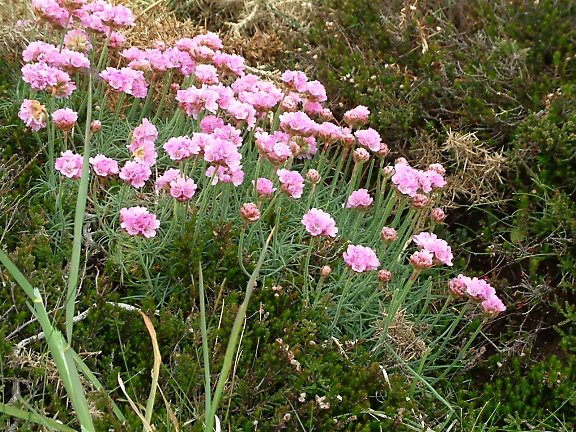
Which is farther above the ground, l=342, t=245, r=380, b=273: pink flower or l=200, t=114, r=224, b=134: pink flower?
l=200, t=114, r=224, b=134: pink flower

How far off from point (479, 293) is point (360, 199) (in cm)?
61

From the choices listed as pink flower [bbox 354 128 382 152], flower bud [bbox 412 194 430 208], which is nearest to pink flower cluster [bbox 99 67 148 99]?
pink flower [bbox 354 128 382 152]

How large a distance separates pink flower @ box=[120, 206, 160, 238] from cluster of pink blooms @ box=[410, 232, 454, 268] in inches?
35.4

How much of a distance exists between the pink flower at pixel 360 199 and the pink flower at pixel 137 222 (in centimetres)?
82

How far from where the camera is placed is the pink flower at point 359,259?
8.02 ft

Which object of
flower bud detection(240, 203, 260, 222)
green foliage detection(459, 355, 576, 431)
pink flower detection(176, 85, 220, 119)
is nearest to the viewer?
flower bud detection(240, 203, 260, 222)

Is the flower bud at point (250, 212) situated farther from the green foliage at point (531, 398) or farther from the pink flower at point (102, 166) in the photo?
the green foliage at point (531, 398)

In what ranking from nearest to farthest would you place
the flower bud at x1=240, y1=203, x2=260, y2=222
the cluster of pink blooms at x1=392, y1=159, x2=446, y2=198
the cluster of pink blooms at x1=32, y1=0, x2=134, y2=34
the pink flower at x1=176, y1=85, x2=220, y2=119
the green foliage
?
the flower bud at x1=240, y1=203, x2=260, y2=222
the green foliage
the cluster of pink blooms at x1=392, y1=159, x2=446, y2=198
the pink flower at x1=176, y1=85, x2=220, y2=119
the cluster of pink blooms at x1=32, y1=0, x2=134, y2=34

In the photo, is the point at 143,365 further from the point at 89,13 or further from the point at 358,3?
the point at 358,3

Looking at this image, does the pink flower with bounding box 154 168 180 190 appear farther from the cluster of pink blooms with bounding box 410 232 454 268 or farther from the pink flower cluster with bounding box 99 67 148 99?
the cluster of pink blooms with bounding box 410 232 454 268

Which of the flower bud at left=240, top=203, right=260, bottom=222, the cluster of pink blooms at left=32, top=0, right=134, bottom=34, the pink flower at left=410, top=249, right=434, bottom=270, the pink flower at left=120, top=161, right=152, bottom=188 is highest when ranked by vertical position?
the cluster of pink blooms at left=32, top=0, right=134, bottom=34

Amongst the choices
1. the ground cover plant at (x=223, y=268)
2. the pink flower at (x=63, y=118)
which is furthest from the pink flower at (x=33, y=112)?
the pink flower at (x=63, y=118)

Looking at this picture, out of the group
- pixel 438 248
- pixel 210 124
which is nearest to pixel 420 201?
pixel 438 248

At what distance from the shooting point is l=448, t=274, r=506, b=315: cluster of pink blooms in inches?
95.7
